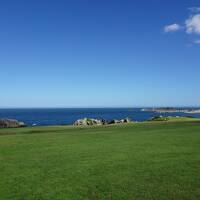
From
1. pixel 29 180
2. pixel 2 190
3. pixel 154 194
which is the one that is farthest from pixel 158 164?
pixel 2 190

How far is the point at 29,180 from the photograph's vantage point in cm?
1102

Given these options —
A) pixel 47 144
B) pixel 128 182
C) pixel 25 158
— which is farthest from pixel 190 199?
pixel 47 144

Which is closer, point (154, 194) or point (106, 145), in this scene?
point (154, 194)

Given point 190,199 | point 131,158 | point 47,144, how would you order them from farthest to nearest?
1. point 47,144
2. point 131,158
3. point 190,199

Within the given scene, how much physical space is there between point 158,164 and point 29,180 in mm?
4524

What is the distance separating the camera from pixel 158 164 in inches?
509

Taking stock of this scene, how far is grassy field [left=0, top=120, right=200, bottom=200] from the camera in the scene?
31.4ft

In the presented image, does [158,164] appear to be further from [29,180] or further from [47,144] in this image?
[47,144]

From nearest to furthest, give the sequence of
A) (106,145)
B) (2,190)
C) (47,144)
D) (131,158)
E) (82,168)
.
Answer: (2,190) < (82,168) < (131,158) < (106,145) < (47,144)

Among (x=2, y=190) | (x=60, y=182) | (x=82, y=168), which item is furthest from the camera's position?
(x=82, y=168)

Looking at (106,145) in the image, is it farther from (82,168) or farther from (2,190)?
(2,190)

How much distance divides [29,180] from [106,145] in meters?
7.58

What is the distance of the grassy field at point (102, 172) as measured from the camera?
9.57 metres

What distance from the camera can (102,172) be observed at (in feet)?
38.8
